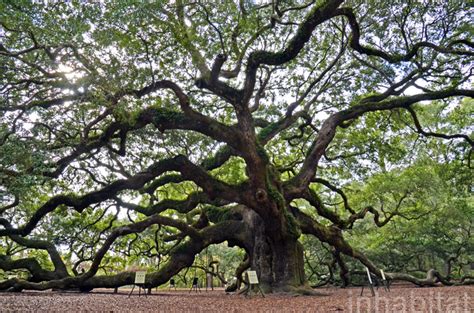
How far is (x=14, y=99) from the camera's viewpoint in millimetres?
7414

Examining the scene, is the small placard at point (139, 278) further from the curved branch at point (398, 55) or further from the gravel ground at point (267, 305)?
the curved branch at point (398, 55)

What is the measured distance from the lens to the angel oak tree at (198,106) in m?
6.91

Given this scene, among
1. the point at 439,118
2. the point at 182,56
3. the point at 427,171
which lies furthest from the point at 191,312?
the point at 439,118

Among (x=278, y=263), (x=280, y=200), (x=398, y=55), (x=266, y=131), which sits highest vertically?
(x=398, y=55)

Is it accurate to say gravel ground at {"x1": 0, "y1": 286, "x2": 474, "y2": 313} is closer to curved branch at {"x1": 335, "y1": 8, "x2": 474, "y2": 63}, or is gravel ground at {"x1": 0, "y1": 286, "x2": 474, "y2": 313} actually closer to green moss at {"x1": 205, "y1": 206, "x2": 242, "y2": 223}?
green moss at {"x1": 205, "y1": 206, "x2": 242, "y2": 223}

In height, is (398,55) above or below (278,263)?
above

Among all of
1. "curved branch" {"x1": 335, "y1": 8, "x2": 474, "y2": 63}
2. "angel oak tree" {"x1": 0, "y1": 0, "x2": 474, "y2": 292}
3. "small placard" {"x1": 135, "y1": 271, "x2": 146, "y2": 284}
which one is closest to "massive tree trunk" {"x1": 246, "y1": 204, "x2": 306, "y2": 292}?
"angel oak tree" {"x1": 0, "y1": 0, "x2": 474, "y2": 292}

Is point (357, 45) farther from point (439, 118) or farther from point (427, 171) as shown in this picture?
point (439, 118)

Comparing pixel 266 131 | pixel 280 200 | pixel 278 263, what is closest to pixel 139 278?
pixel 278 263

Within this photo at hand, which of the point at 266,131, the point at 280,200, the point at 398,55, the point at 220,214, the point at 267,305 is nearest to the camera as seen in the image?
the point at 267,305

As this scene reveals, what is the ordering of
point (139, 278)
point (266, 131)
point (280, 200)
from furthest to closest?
1. point (266, 131)
2. point (139, 278)
3. point (280, 200)

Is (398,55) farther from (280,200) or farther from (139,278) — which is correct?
(139,278)

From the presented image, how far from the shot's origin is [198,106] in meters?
11.0

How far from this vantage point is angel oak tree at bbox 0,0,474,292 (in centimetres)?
691
